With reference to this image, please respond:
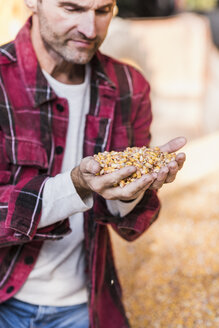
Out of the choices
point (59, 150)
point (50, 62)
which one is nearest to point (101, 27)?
point (50, 62)

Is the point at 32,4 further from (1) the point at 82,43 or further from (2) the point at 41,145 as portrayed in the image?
(2) the point at 41,145

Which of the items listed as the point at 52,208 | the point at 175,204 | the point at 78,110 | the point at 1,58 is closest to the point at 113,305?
the point at 52,208

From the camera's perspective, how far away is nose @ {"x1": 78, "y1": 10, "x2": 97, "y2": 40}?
5.00ft

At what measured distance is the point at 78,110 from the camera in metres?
1.68

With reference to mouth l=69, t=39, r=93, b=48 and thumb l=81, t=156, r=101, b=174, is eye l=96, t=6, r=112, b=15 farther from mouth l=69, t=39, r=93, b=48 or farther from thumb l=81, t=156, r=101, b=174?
thumb l=81, t=156, r=101, b=174

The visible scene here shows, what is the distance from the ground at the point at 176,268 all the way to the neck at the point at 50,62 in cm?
137

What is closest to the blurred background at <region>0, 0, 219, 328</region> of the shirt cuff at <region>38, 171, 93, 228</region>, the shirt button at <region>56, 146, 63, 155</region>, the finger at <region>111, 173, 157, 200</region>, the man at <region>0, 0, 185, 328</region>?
the man at <region>0, 0, 185, 328</region>

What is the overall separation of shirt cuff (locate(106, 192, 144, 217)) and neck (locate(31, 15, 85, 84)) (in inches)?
18.6

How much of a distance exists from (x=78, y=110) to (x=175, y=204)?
7.32 feet

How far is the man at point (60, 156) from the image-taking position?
57.4 inches

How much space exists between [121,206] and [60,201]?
10.2 inches

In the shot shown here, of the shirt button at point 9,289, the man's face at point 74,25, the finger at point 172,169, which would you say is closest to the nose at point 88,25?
the man's face at point 74,25

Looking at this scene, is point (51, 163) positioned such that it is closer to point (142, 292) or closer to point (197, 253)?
point (142, 292)

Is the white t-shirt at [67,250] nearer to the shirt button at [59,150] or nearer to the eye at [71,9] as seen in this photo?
the shirt button at [59,150]
